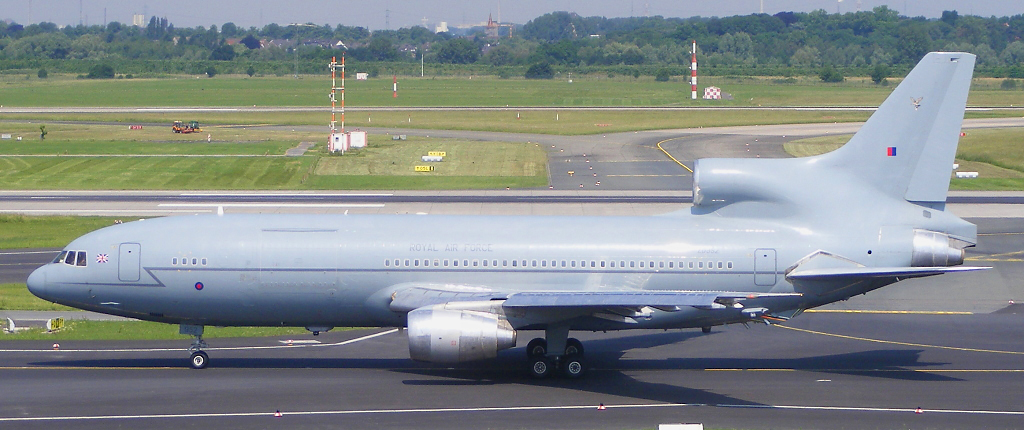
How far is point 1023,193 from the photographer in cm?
6788

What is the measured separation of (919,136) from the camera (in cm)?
2891

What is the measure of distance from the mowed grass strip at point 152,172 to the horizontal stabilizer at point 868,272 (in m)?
48.4

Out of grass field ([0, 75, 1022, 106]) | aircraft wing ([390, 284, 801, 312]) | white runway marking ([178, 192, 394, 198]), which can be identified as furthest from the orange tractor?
aircraft wing ([390, 284, 801, 312])

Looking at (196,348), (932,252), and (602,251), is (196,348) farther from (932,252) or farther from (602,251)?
(932,252)

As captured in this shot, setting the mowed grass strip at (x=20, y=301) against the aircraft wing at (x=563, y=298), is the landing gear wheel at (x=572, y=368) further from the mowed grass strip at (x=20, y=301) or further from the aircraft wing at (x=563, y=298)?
the mowed grass strip at (x=20, y=301)

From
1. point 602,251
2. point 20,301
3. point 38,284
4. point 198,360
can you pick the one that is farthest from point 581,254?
point 20,301

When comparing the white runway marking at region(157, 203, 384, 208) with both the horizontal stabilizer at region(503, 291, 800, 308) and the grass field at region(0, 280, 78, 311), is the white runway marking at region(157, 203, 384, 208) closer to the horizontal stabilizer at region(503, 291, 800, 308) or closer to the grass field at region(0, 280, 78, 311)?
the grass field at region(0, 280, 78, 311)

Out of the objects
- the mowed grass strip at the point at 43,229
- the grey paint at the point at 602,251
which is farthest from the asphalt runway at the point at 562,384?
the mowed grass strip at the point at 43,229

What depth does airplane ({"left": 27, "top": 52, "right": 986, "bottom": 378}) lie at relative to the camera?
27953 millimetres

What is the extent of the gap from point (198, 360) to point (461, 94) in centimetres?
15173

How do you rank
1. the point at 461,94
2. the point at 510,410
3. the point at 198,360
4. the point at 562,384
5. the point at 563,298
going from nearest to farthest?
the point at 510,410, the point at 563,298, the point at 562,384, the point at 198,360, the point at 461,94

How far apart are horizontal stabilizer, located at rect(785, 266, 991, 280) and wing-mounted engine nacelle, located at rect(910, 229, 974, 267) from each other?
49 centimetres

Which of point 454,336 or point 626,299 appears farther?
point 454,336

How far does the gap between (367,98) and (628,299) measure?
146m
